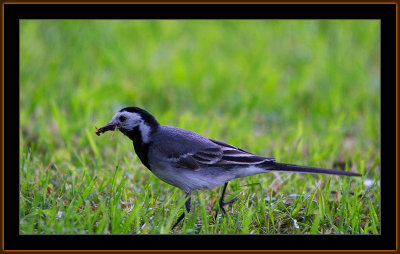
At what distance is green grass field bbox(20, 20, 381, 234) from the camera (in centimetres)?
448

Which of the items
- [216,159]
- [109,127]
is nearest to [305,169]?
[216,159]

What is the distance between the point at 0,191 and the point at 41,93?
152 inches

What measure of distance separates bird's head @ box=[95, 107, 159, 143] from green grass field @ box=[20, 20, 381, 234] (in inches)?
15.1

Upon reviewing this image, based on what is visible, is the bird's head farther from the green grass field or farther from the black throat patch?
the green grass field

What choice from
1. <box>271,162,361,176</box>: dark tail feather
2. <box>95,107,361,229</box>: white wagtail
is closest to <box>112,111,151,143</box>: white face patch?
<box>95,107,361,229</box>: white wagtail

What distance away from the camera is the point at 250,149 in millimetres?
6508

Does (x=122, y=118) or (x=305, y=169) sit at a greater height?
(x=122, y=118)

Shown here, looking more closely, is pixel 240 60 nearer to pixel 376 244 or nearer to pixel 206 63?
pixel 206 63

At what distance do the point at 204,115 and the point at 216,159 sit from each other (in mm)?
3219

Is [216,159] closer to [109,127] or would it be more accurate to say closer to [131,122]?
[131,122]

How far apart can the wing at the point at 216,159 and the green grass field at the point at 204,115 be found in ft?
1.12

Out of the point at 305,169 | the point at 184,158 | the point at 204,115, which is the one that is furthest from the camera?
the point at 204,115

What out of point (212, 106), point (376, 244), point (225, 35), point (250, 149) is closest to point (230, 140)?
point (250, 149)

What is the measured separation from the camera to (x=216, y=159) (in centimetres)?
452
